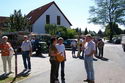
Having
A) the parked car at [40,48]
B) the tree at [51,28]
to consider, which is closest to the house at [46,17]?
the tree at [51,28]

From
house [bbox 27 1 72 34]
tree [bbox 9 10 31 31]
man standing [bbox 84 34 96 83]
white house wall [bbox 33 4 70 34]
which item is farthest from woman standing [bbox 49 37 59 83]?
white house wall [bbox 33 4 70 34]

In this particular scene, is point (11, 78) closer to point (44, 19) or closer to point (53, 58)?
point (53, 58)

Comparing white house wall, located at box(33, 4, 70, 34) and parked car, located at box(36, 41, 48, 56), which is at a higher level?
white house wall, located at box(33, 4, 70, 34)

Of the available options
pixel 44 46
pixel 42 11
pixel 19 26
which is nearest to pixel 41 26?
pixel 42 11

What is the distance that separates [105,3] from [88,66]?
73683 millimetres

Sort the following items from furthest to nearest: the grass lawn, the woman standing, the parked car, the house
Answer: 1. the house
2. the parked car
3. the grass lawn
4. the woman standing

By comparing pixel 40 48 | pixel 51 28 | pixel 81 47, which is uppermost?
pixel 51 28

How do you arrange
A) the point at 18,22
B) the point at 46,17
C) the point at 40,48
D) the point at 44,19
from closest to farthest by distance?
the point at 40,48 → the point at 18,22 → the point at 44,19 → the point at 46,17

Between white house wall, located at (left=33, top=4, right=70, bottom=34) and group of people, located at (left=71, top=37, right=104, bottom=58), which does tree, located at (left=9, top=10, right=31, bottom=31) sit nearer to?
white house wall, located at (left=33, top=4, right=70, bottom=34)

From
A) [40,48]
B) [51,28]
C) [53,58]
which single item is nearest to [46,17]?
[51,28]

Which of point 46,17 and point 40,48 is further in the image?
point 46,17

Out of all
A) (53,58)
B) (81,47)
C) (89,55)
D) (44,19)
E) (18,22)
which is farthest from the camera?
(44,19)

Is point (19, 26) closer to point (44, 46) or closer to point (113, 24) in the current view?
point (44, 46)

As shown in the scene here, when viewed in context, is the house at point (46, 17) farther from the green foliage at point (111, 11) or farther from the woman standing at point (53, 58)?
the woman standing at point (53, 58)
